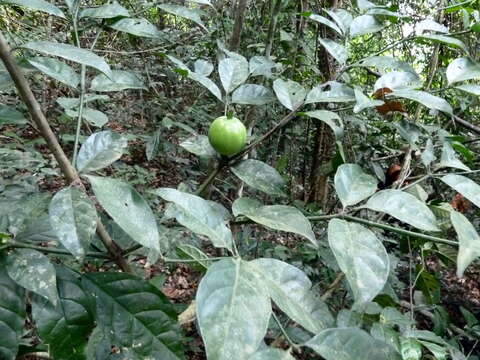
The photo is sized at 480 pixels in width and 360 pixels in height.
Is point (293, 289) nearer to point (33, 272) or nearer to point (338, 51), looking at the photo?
point (33, 272)

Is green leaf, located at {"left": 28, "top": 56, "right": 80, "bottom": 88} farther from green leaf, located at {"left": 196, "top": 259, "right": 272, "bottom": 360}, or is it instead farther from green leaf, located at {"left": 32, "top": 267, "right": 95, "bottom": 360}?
green leaf, located at {"left": 196, "top": 259, "right": 272, "bottom": 360}

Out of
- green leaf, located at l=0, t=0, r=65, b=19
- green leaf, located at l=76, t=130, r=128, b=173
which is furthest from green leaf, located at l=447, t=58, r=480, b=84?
green leaf, located at l=0, t=0, r=65, b=19

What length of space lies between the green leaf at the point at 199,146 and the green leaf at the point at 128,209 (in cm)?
25

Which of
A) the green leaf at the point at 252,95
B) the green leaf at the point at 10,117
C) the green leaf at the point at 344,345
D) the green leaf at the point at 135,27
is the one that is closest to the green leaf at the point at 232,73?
the green leaf at the point at 252,95

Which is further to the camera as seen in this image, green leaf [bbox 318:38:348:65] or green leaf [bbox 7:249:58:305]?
green leaf [bbox 318:38:348:65]

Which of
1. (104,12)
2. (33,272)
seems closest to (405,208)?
(33,272)

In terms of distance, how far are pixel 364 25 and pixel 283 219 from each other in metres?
0.54

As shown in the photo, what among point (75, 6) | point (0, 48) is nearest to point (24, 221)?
point (0, 48)

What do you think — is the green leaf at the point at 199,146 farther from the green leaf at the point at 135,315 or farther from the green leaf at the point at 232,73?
the green leaf at the point at 135,315

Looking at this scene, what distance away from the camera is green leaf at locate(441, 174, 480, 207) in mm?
624

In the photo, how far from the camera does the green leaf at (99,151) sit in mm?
578

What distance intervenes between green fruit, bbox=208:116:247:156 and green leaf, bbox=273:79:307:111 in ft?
0.32

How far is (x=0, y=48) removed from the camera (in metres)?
0.46

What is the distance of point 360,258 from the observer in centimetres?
46
